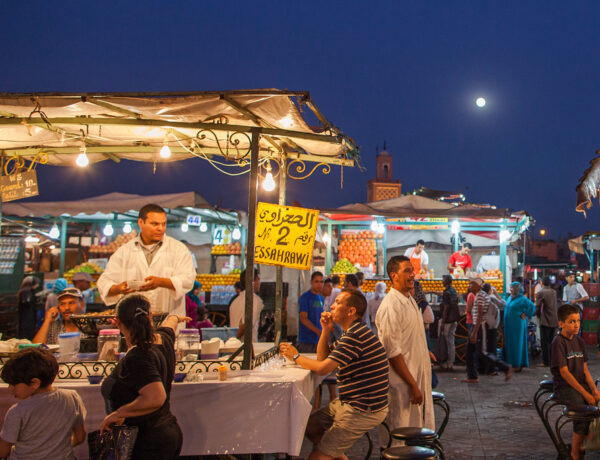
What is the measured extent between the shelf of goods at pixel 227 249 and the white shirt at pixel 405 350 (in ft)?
36.0

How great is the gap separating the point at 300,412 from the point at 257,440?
15.6 inches

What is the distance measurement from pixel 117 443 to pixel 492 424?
18.9 ft

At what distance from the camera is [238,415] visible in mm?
4309

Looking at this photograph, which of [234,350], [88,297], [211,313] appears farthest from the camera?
[211,313]

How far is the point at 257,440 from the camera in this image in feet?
14.0

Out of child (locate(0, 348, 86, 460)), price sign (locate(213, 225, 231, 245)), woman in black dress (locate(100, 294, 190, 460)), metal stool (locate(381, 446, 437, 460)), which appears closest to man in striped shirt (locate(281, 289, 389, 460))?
metal stool (locate(381, 446, 437, 460))

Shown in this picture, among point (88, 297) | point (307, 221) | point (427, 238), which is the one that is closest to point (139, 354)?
point (307, 221)

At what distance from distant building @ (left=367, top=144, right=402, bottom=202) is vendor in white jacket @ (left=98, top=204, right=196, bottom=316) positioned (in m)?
39.1

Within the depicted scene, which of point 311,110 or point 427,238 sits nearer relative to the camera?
point 311,110

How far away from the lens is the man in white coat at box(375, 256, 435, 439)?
188 inches

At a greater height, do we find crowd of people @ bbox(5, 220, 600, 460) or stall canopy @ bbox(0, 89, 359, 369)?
stall canopy @ bbox(0, 89, 359, 369)

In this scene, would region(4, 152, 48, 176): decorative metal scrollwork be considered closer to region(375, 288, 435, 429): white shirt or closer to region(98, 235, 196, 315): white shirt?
region(98, 235, 196, 315): white shirt

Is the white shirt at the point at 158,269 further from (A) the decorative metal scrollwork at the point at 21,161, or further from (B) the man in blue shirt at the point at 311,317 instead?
(B) the man in blue shirt at the point at 311,317

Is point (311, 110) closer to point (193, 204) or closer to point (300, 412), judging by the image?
point (300, 412)
